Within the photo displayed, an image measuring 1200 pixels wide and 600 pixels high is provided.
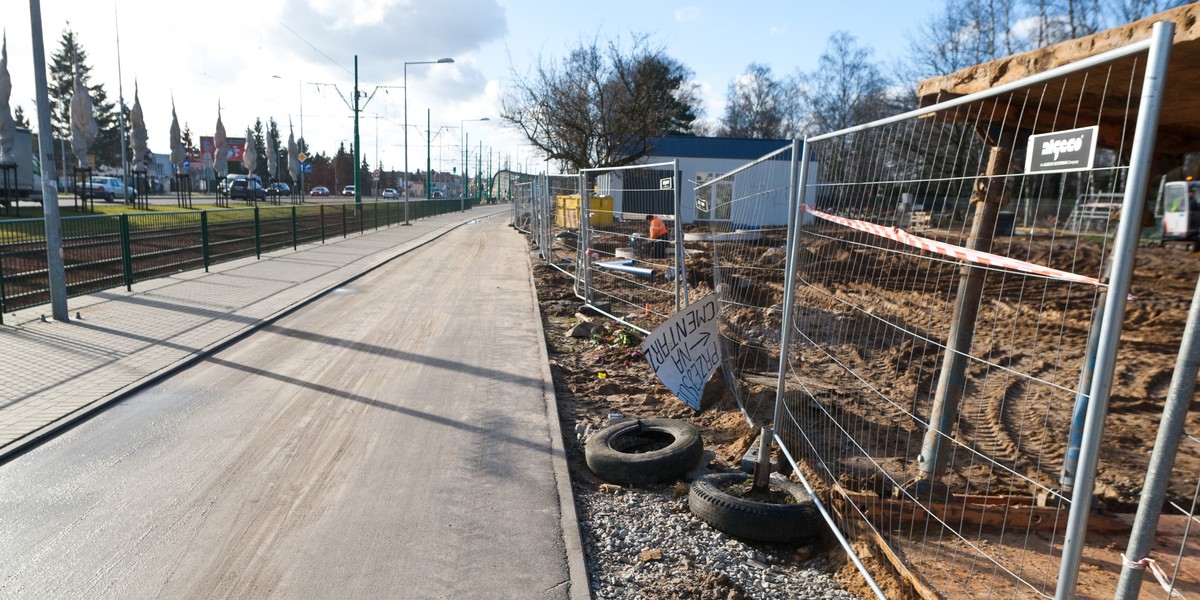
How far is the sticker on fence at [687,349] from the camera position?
20.9ft

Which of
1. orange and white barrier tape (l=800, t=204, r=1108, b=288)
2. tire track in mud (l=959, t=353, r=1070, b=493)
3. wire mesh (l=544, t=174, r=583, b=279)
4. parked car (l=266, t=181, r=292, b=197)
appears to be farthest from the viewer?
parked car (l=266, t=181, r=292, b=197)

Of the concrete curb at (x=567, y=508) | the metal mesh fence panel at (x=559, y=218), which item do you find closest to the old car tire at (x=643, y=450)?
the concrete curb at (x=567, y=508)

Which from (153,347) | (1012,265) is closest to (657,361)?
(1012,265)

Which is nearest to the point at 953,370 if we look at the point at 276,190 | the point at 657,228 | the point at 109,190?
the point at 657,228

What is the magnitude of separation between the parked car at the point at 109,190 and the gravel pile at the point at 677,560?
40787 mm

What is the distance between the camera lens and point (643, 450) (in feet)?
19.0

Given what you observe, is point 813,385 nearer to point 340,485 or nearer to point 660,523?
point 660,523

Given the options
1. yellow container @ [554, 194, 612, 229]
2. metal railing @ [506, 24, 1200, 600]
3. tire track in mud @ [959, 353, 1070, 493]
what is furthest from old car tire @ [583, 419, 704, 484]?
yellow container @ [554, 194, 612, 229]

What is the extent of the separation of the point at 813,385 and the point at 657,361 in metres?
1.29

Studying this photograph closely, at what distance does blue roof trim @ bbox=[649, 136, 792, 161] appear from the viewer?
1741 inches

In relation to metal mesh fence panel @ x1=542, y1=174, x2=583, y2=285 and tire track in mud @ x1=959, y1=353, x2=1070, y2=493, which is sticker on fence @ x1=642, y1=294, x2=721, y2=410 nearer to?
tire track in mud @ x1=959, y1=353, x2=1070, y2=493

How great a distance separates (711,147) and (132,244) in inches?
1464

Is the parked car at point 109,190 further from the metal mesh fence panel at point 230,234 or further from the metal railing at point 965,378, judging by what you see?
the metal railing at point 965,378

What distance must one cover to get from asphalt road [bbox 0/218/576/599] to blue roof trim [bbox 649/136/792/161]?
3630 centimetres
